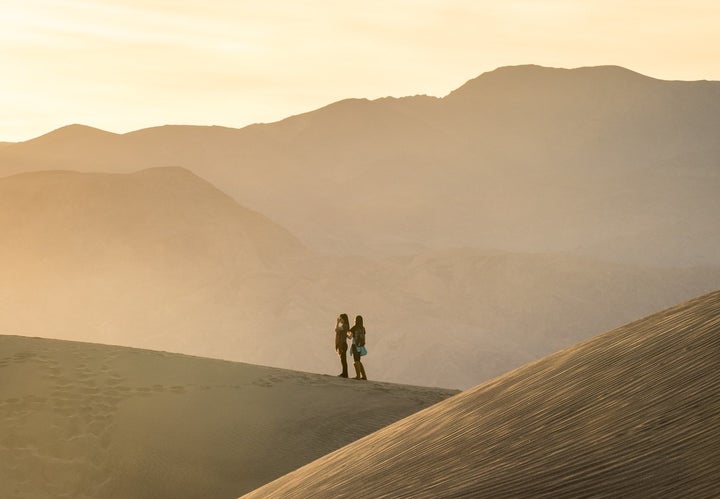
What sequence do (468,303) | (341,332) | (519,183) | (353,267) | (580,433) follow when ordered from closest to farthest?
1. (580,433)
2. (341,332)
3. (468,303)
4. (353,267)
5. (519,183)

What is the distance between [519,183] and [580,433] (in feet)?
564

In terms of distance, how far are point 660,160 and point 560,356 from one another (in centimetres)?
17312

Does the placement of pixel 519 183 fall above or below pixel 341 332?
above

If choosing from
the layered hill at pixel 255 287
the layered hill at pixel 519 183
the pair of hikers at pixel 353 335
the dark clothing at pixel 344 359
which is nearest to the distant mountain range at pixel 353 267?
the layered hill at pixel 255 287

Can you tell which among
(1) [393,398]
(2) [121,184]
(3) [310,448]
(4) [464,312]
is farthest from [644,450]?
(2) [121,184]

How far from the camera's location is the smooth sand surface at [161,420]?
547 inches

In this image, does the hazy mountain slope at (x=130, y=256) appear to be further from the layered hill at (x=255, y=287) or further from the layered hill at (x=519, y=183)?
the layered hill at (x=519, y=183)

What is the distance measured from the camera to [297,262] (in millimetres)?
112312

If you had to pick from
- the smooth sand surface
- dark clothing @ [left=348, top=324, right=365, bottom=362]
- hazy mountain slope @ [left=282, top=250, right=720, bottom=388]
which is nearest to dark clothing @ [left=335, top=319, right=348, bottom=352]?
dark clothing @ [left=348, top=324, right=365, bottom=362]

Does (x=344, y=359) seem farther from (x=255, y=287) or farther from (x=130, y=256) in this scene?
(x=130, y=256)

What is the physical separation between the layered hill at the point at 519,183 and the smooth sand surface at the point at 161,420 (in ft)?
390

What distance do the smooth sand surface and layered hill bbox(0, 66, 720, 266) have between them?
119 m

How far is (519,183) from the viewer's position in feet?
573

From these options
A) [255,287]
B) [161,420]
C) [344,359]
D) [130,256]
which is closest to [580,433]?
[161,420]
